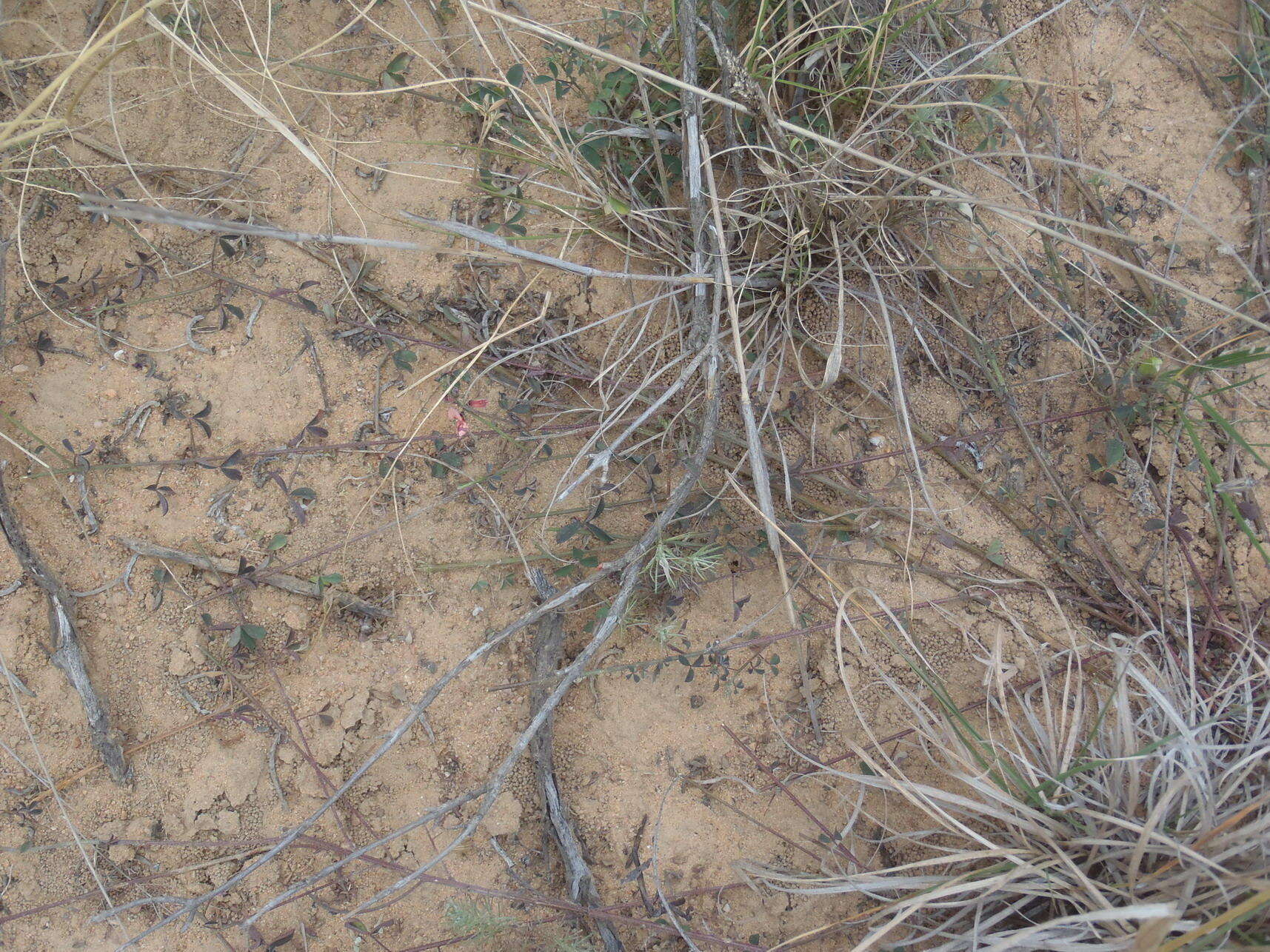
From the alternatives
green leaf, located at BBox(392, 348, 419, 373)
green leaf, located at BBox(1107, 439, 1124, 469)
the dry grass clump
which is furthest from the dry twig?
green leaf, located at BBox(1107, 439, 1124, 469)

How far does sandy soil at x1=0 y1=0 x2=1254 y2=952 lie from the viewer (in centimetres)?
188

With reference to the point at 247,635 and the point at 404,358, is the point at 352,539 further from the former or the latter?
the point at 404,358

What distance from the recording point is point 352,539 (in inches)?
78.4

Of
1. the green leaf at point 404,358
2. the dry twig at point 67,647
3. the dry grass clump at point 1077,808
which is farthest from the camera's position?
Result: the green leaf at point 404,358

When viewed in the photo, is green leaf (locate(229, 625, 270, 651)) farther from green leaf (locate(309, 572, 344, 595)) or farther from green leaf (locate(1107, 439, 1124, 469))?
green leaf (locate(1107, 439, 1124, 469))

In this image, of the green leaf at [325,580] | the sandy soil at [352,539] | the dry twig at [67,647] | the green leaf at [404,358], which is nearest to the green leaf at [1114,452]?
the sandy soil at [352,539]

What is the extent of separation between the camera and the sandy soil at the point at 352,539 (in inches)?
74.2

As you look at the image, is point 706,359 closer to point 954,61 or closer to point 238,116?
point 954,61

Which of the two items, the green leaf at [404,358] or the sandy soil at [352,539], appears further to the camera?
the green leaf at [404,358]

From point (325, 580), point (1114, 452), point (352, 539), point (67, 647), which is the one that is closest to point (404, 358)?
point (352, 539)

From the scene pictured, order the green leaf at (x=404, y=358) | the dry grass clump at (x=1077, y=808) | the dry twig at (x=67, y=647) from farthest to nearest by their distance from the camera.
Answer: the green leaf at (x=404, y=358) < the dry twig at (x=67, y=647) < the dry grass clump at (x=1077, y=808)

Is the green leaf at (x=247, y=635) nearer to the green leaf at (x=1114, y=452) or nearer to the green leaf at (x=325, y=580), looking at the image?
the green leaf at (x=325, y=580)

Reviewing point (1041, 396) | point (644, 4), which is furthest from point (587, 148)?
point (1041, 396)

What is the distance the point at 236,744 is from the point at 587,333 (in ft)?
4.10
